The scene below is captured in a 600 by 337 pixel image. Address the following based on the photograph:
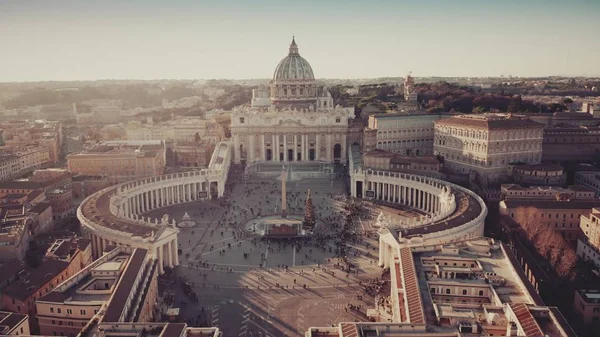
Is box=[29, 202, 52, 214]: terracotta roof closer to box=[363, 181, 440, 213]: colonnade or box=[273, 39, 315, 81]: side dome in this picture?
box=[363, 181, 440, 213]: colonnade

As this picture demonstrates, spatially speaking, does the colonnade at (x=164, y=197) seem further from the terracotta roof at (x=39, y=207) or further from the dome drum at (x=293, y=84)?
the dome drum at (x=293, y=84)

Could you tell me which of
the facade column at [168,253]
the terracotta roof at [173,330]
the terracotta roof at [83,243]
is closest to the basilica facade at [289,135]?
the facade column at [168,253]

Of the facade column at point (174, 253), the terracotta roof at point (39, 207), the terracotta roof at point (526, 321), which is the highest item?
the terracotta roof at point (526, 321)

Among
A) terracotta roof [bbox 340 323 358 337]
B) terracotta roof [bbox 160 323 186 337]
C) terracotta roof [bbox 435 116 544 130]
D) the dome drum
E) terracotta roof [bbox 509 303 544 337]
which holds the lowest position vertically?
terracotta roof [bbox 509 303 544 337]

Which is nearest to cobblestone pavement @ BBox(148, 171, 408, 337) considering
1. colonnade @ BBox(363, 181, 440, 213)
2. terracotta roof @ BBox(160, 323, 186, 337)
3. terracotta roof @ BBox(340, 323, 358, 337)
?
colonnade @ BBox(363, 181, 440, 213)

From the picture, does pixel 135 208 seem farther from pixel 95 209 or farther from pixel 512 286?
pixel 512 286

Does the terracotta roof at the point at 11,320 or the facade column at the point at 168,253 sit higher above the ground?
the terracotta roof at the point at 11,320

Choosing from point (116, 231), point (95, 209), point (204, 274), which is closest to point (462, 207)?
point (204, 274)
